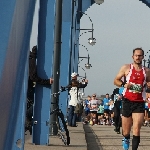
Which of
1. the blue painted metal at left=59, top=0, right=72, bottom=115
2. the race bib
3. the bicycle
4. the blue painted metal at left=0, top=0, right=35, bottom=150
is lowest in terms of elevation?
the blue painted metal at left=0, top=0, right=35, bottom=150

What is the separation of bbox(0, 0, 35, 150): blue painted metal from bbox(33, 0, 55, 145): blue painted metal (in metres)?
8.96

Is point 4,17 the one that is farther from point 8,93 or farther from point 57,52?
point 57,52

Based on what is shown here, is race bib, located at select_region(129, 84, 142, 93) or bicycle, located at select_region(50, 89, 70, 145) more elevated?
race bib, located at select_region(129, 84, 142, 93)

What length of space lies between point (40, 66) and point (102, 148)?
2.50m

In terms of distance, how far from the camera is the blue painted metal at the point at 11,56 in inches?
65.6

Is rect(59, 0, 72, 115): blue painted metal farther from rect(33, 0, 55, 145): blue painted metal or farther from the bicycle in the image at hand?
rect(33, 0, 55, 145): blue painted metal

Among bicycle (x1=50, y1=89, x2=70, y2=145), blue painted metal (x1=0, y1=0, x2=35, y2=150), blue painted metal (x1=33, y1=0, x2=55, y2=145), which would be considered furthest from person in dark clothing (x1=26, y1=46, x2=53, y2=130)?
blue painted metal (x1=0, y1=0, x2=35, y2=150)

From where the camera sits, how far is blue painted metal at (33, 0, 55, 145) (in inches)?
437

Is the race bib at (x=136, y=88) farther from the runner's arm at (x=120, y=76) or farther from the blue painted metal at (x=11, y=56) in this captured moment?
the blue painted metal at (x=11, y=56)

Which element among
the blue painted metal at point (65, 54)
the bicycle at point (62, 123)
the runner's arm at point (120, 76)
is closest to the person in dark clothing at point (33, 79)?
the bicycle at point (62, 123)

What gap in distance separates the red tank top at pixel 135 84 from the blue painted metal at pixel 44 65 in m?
1.99

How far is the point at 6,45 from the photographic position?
1.68m

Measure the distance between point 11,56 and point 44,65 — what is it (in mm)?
9323

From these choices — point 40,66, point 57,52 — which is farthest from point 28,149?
point 57,52
